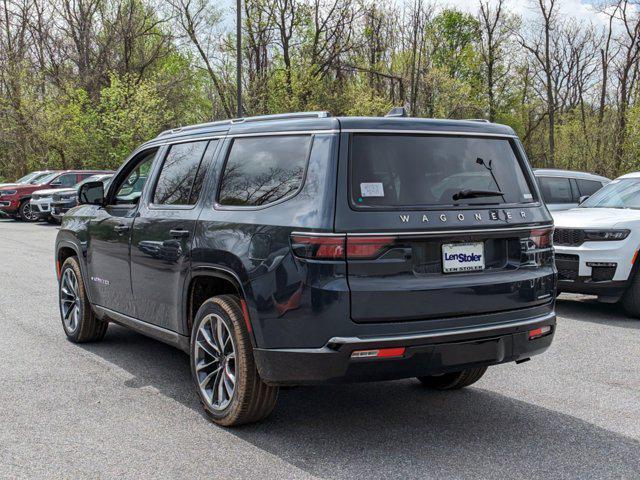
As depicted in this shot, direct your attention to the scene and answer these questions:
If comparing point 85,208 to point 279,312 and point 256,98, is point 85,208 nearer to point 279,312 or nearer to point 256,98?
point 279,312

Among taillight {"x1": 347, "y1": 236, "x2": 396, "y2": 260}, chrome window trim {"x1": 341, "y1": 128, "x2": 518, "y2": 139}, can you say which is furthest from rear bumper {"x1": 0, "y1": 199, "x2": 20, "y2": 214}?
taillight {"x1": 347, "y1": 236, "x2": 396, "y2": 260}

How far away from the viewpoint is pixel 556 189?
1185 cm

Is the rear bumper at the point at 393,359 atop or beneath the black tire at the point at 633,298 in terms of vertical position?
atop

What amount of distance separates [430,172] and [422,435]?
159cm

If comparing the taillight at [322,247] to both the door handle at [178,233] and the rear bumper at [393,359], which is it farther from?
the door handle at [178,233]

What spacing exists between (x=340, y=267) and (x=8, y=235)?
18.6 meters

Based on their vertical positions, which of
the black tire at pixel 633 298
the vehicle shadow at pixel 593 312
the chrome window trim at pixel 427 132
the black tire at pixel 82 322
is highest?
the chrome window trim at pixel 427 132

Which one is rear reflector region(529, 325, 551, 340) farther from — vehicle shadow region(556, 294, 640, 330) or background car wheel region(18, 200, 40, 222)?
background car wheel region(18, 200, 40, 222)

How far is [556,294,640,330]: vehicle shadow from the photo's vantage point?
8.19 metres

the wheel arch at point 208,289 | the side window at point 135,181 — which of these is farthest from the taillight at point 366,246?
the side window at point 135,181

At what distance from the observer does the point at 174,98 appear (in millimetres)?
40094

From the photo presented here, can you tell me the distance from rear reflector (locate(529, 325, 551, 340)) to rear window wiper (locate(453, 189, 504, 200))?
2.81 ft

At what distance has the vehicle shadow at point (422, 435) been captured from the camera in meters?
3.77

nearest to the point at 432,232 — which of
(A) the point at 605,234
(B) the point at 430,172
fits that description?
(B) the point at 430,172
